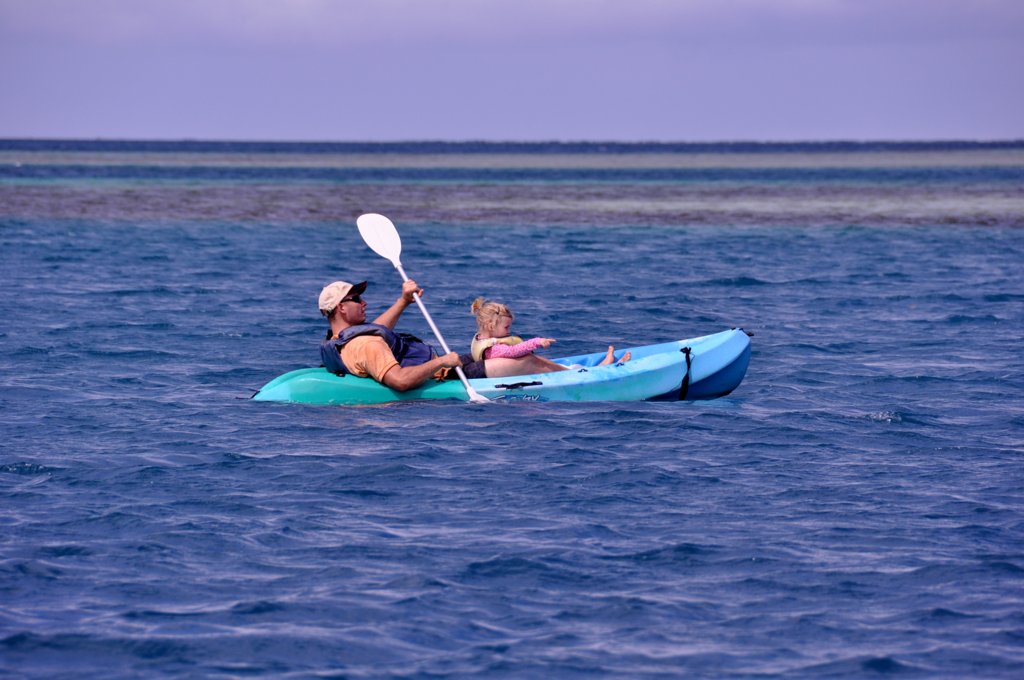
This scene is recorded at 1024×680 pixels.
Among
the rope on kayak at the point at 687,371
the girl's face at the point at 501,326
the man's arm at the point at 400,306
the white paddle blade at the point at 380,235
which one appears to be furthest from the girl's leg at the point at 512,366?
the white paddle blade at the point at 380,235

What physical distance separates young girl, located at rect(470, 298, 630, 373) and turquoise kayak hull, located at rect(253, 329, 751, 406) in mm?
203

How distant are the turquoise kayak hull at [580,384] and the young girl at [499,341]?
203 millimetres

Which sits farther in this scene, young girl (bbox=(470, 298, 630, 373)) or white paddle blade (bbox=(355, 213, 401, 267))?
white paddle blade (bbox=(355, 213, 401, 267))

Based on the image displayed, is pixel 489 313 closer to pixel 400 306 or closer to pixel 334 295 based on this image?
pixel 400 306

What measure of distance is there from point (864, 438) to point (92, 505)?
5543mm

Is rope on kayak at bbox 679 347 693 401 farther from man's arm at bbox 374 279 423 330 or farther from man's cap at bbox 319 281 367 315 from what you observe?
man's cap at bbox 319 281 367 315

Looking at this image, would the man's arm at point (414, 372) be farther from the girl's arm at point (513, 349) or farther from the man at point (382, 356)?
the girl's arm at point (513, 349)

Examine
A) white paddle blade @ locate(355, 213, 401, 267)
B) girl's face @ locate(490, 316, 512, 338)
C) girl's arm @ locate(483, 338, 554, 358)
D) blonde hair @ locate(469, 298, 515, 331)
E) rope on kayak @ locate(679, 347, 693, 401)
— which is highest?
white paddle blade @ locate(355, 213, 401, 267)

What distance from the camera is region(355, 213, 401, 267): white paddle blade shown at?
1362cm

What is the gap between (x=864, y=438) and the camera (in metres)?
10.5

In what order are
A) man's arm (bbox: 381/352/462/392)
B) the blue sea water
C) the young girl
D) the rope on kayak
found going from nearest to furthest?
the blue sea water → man's arm (bbox: 381/352/462/392) → the young girl → the rope on kayak

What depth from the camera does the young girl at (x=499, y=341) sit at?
1142 cm

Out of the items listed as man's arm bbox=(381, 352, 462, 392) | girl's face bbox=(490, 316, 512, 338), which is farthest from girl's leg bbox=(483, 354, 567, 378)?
man's arm bbox=(381, 352, 462, 392)

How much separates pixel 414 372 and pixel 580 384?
1364 millimetres
